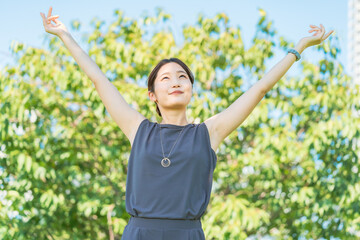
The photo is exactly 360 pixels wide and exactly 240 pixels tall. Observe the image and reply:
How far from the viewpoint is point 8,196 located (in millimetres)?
3900

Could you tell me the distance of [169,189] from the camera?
1604 mm

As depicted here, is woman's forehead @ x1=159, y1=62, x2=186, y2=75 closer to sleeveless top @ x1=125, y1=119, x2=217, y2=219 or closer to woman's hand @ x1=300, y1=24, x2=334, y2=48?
sleeveless top @ x1=125, y1=119, x2=217, y2=219

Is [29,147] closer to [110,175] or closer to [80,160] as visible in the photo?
[80,160]

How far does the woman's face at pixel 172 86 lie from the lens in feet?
5.80

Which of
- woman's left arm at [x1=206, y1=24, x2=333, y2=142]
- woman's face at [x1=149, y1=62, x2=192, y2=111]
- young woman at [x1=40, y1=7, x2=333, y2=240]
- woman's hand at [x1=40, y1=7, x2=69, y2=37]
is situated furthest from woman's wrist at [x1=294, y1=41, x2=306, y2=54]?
woman's hand at [x1=40, y1=7, x2=69, y2=37]

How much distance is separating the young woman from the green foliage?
2.21 m

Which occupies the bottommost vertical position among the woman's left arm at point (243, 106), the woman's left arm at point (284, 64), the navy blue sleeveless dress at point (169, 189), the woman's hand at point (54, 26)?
the navy blue sleeveless dress at point (169, 189)

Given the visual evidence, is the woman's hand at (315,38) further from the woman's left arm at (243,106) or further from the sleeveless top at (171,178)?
the sleeveless top at (171,178)

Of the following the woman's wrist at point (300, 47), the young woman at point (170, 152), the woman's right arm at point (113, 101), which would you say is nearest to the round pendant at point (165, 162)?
the young woman at point (170, 152)

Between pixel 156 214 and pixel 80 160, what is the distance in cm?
318

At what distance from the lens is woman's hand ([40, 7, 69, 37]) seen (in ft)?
6.43

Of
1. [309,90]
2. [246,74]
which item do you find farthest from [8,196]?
[309,90]

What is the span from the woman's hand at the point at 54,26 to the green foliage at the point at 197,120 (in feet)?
7.08

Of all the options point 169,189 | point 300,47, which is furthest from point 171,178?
point 300,47
